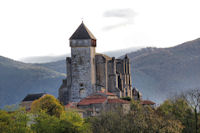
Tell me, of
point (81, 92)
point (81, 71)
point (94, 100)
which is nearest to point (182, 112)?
point (94, 100)

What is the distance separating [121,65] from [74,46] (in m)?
19.4

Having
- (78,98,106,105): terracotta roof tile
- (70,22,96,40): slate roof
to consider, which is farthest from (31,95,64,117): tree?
(70,22,96,40): slate roof

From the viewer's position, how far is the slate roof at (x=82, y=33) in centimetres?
11974

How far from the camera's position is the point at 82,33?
12062 cm

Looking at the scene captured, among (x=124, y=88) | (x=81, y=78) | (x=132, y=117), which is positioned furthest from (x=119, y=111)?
(x=124, y=88)

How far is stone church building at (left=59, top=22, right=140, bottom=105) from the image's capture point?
119 m

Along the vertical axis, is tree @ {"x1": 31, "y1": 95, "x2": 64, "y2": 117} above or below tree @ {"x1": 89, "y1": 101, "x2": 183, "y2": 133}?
above

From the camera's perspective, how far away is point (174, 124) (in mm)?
68938

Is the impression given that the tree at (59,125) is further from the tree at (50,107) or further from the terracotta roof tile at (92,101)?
the terracotta roof tile at (92,101)

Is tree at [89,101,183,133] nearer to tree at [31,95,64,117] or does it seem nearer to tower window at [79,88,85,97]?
tree at [31,95,64,117]

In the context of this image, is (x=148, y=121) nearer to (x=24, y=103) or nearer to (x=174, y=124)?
(x=174, y=124)

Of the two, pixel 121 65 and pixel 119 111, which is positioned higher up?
pixel 121 65

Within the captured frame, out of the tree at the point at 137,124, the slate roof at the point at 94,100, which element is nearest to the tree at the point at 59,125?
the tree at the point at 137,124

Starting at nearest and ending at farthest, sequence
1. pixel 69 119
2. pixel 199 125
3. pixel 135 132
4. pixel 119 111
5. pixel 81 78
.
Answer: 1. pixel 135 132
2. pixel 69 119
3. pixel 119 111
4. pixel 199 125
5. pixel 81 78
